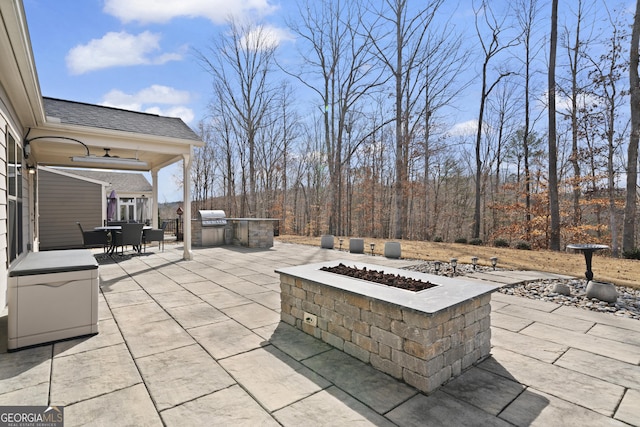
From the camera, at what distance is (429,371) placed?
2021mm

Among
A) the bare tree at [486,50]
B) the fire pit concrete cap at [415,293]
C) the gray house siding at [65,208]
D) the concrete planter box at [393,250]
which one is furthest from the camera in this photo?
the bare tree at [486,50]

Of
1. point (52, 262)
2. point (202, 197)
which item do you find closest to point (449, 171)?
point (202, 197)

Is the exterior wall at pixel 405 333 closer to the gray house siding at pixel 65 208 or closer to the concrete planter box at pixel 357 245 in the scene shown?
the concrete planter box at pixel 357 245

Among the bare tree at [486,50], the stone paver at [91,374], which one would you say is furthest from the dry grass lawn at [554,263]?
the stone paver at [91,374]

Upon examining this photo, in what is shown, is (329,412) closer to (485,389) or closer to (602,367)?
(485,389)

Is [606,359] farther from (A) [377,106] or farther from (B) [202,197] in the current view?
(B) [202,197]

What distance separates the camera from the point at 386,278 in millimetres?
2949

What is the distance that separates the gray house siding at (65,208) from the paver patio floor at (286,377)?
27.5ft

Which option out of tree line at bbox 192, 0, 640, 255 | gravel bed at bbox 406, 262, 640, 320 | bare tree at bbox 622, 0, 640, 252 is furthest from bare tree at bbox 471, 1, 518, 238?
gravel bed at bbox 406, 262, 640, 320

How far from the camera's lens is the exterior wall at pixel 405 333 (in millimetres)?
2039

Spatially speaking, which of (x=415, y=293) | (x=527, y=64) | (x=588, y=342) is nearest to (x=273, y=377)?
(x=415, y=293)

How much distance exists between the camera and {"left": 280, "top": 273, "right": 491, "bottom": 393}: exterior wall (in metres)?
2.04

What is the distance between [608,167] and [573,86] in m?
4.01

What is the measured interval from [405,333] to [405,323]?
0.07m
